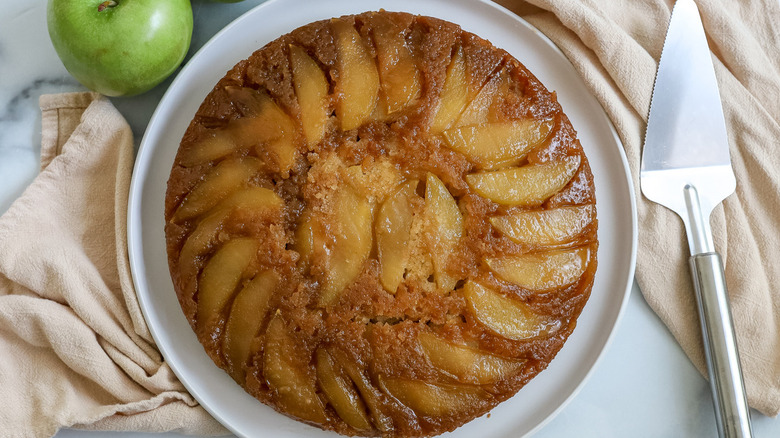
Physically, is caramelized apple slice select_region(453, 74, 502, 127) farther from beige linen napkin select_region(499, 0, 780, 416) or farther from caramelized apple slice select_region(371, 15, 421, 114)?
beige linen napkin select_region(499, 0, 780, 416)

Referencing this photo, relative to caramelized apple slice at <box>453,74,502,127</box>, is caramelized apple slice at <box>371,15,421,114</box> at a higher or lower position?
higher

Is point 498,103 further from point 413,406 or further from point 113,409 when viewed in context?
point 113,409

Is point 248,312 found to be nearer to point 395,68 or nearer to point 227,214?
point 227,214

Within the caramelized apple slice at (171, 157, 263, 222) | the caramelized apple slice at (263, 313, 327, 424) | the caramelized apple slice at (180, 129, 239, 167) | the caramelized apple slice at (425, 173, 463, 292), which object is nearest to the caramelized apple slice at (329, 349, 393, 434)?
the caramelized apple slice at (263, 313, 327, 424)

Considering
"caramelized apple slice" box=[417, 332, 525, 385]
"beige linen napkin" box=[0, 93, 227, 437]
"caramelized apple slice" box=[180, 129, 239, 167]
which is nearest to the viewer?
"caramelized apple slice" box=[417, 332, 525, 385]

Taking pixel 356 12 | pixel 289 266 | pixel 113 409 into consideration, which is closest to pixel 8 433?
pixel 113 409

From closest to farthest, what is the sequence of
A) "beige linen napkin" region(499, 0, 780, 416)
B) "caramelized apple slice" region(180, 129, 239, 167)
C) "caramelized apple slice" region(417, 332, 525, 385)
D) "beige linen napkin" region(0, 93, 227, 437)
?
"caramelized apple slice" region(417, 332, 525, 385), "caramelized apple slice" region(180, 129, 239, 167), "beige linen napkin" region(0, 93, 227, 437), "beige linen napkin" region(499, 0, 780, 416)
